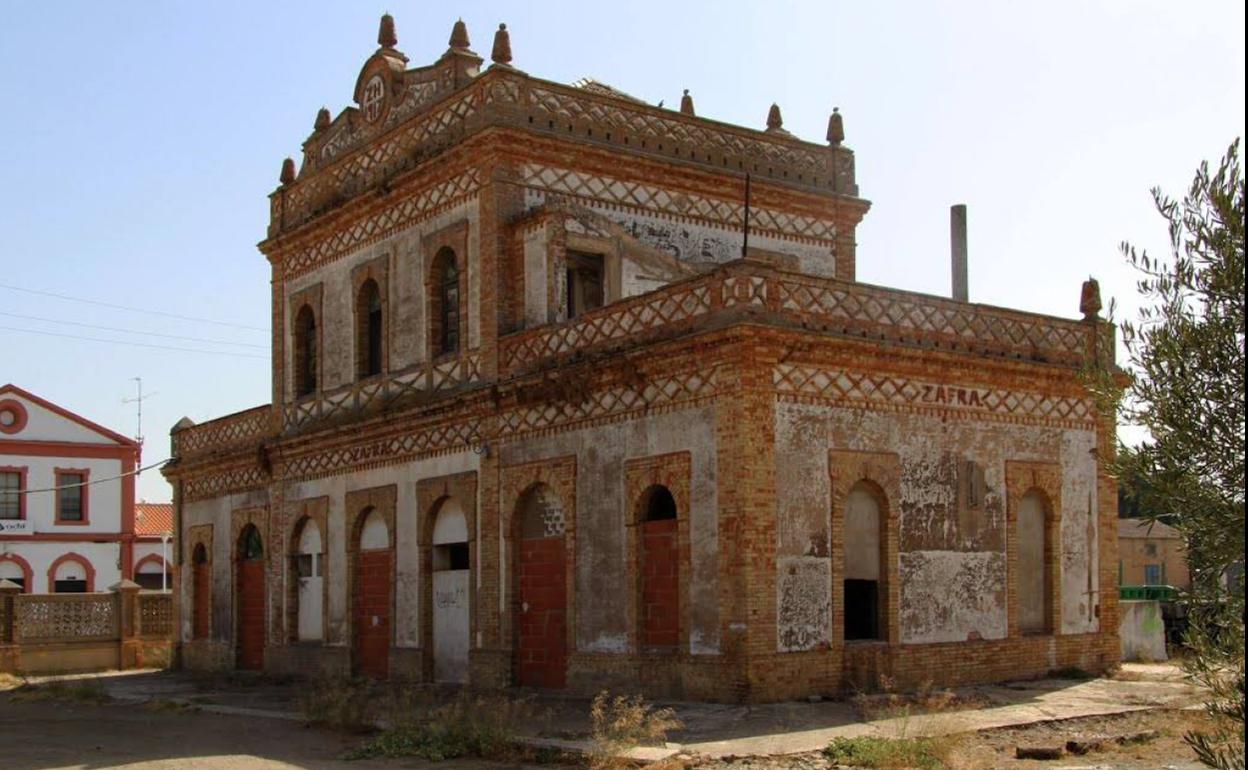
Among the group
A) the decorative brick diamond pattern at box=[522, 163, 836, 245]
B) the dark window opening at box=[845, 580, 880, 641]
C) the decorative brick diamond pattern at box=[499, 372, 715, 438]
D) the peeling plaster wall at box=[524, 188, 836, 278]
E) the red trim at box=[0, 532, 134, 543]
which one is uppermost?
the decorative brick diamond pattern at box=[522, 163, 836, 245]

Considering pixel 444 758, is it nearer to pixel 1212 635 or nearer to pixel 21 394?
pixel 1212 635

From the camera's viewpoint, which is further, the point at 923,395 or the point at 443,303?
the point at 443,303

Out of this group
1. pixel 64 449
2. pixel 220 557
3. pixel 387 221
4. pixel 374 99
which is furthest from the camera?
pixel 64 449

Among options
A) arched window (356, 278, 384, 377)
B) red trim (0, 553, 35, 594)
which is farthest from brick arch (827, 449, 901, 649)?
red trim (0, 553, 35, 594)

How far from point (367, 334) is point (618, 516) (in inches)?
339

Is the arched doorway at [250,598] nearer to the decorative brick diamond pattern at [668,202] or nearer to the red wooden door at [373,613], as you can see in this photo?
the red wooden door at [373,613]

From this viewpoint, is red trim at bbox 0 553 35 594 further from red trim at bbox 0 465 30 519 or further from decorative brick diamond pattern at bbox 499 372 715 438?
decorative brick diamond pattern at bbox 499 372 715 438

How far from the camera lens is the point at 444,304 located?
24672 mm

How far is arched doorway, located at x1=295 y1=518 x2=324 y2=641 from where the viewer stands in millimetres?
27500

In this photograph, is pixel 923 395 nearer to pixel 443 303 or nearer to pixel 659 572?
pixel 659 572

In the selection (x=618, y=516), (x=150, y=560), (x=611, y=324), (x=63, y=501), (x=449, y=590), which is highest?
(x=611, y=324)

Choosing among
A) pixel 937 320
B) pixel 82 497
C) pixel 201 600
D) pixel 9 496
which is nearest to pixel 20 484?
pixel 9 496

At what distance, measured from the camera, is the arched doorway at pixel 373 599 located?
25328mm

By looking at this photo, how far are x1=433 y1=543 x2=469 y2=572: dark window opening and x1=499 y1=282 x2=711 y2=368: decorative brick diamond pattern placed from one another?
11.3ft
